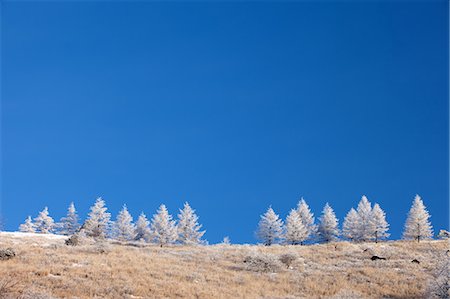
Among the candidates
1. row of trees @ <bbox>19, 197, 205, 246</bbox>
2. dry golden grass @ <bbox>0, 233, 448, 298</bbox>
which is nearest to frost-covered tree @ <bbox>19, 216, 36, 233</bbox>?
row of trees @ <bbox>19, 197, 205, 246</bbox>

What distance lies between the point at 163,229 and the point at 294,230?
20093 millimetres

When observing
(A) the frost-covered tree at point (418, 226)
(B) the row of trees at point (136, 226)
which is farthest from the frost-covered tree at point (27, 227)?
(A) the frost-covered tree at point (418, 226)

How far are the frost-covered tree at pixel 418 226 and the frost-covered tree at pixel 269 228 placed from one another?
769 inches

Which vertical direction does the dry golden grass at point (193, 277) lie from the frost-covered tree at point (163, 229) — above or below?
below

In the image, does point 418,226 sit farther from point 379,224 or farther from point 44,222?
point 44,222

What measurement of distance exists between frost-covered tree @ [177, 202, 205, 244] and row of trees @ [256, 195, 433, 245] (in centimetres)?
989

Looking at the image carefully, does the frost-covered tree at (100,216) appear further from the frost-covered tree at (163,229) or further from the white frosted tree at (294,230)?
the white frosted tree at (294,230)

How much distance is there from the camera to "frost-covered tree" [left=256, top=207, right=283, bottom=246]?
258ft

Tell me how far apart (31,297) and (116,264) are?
10.3 m

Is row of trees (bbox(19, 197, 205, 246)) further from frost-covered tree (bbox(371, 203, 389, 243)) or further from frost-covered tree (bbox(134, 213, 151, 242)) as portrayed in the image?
frost-covered tree (bbox(371, 203, 389, 243))

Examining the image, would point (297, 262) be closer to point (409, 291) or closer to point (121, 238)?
point (409, 291)

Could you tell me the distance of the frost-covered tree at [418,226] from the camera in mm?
73500

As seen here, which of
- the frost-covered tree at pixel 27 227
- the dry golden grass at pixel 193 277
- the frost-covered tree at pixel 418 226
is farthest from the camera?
the frost-covered tree at pixel 27 227

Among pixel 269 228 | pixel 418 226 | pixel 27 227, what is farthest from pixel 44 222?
pixel 418 226
